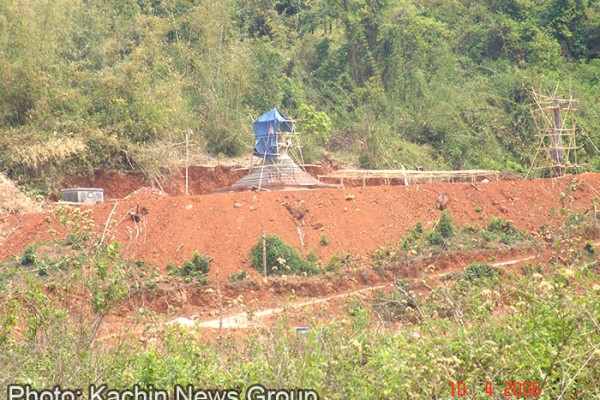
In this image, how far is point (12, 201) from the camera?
52.6ft

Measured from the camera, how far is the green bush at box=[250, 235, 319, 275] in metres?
13.8

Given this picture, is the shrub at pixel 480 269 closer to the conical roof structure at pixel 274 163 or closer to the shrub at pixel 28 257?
the conical roof structure at pixel 274 163

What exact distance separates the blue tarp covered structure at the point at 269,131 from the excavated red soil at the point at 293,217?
5.50ft

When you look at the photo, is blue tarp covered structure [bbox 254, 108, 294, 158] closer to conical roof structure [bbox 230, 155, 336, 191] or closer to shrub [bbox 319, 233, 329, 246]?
conical roof structure [bbox 230, 155, 336, 191]

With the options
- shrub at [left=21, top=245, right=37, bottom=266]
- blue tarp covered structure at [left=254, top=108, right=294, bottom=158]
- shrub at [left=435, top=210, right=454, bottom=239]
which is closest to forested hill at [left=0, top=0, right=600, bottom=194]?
blue tarp covered structure at [left=254, top=108, right=294, bottom=158]

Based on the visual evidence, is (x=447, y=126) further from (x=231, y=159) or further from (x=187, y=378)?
(x=187, y=378)

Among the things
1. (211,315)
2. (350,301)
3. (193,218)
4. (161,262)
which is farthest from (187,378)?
(193,218)

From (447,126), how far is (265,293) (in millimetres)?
10872

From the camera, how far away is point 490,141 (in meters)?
22.7

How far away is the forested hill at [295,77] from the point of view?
1906cm

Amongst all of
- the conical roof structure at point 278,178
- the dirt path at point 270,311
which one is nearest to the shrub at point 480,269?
the dirt path at point 270,311
